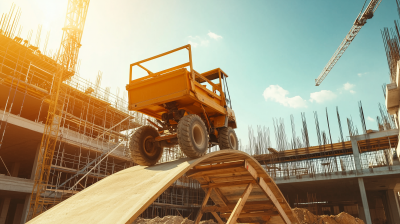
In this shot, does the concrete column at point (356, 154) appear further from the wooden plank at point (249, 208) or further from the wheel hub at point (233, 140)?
the wheel hub at point (233, 140)

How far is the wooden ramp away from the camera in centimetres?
449

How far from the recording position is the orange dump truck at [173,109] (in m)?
6.59

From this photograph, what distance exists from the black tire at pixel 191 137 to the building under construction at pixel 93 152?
1400 centimetres

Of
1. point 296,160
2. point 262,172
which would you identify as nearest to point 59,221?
point 262,172

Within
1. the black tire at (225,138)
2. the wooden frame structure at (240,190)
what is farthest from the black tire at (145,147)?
the black tire at (225,138)

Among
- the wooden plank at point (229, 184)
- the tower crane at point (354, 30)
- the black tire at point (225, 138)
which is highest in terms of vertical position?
the tower crane at point (354, 30)

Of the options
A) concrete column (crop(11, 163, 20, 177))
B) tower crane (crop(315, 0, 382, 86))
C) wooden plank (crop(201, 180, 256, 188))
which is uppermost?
tower crane (crop(315, 0, 382, 86))

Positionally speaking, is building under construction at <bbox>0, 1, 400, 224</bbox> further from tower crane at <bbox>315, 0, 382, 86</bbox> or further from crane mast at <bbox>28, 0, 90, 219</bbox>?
tower crane at <bbox>315, 0, 382, 86</bbox>

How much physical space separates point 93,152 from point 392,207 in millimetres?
28742

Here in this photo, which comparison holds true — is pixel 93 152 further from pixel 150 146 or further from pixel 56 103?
pixel 150 146

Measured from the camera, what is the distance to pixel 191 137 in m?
6.40

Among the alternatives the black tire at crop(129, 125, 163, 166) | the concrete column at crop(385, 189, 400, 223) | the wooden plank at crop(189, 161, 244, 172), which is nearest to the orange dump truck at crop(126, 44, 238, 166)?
the black tire at crop(129, 125, 163, 166)

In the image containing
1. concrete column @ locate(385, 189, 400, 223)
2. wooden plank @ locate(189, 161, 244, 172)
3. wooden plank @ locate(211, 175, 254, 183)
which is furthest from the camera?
concrete column @ locate(385, 189, 400, 223)

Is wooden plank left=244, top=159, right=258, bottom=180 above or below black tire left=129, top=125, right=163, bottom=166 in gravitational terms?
below
